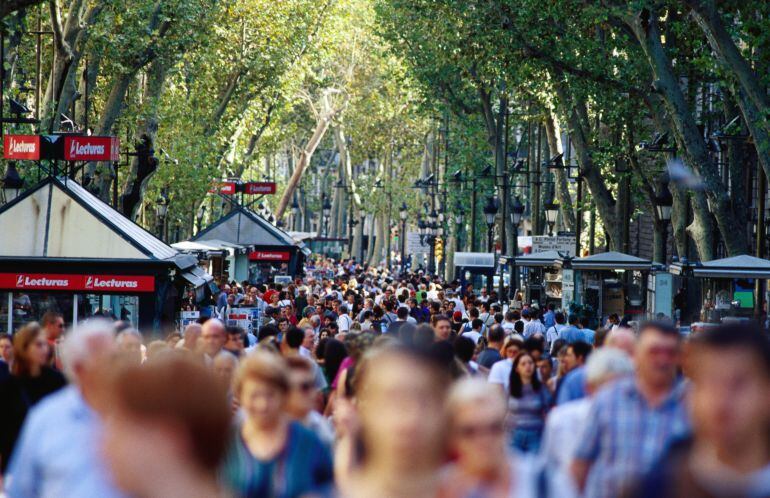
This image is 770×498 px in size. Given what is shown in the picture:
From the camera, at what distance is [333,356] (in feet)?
38.2

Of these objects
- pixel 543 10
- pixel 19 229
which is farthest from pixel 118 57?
pixel 19 229

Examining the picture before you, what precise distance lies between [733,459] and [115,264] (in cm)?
1659

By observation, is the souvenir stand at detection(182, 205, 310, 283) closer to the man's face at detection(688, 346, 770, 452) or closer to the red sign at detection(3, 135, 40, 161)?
the red sign at detection(3, 135, 40, 161)

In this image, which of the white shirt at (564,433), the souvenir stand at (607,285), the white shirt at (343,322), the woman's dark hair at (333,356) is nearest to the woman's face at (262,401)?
the white shirt at (564,433)

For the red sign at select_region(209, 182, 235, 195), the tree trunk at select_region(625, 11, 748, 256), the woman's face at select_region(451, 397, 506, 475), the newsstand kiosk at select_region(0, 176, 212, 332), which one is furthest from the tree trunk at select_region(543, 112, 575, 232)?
the woman's face at select_region(451, 397, 506, 475)

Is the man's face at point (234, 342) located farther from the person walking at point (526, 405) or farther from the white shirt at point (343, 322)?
the white shirt at point (343, 322)

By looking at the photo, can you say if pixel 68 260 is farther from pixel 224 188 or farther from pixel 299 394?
pixel 224 188

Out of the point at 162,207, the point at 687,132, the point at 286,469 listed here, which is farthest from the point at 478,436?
the point at 162,207

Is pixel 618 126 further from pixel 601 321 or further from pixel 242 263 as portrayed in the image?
pixel 242 263

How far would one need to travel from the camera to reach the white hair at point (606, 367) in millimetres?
7438

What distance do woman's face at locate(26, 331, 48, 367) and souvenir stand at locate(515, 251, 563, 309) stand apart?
75.8 ft

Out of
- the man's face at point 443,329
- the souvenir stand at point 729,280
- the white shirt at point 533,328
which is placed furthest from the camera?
the souvenir stand at point 729,280

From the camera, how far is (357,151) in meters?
87.4

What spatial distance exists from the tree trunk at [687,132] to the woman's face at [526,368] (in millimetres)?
16146
